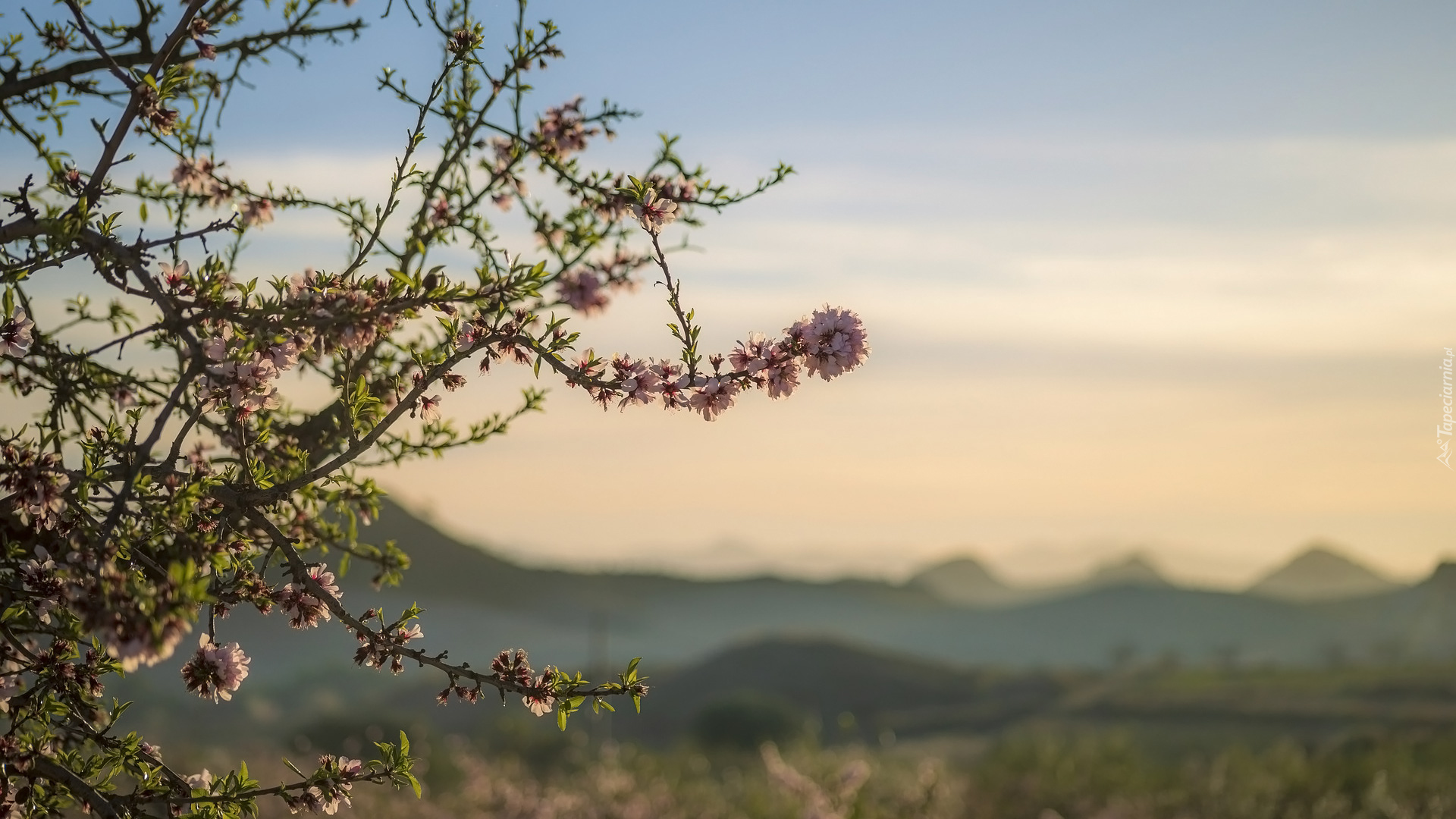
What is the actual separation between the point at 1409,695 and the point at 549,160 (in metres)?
27.3

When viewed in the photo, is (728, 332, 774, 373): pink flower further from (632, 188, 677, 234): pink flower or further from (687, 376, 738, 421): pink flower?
(632, 188, 677, 234): pink flower

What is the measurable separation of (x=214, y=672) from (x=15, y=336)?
4.14ft

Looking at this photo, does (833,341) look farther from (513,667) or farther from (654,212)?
(513,667)

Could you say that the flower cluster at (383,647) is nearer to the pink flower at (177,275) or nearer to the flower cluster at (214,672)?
the flower cluster at (214,672)

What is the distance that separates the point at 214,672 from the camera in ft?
9.55

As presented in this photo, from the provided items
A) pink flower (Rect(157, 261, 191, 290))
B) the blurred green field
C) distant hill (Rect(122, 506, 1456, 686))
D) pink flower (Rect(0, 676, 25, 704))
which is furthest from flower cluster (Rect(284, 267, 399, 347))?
distant hill (Rect(122, 506, 1456, 686))

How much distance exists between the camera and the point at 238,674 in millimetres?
2926

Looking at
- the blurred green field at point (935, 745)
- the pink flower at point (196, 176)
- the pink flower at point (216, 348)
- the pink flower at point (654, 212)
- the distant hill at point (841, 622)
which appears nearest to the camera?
the pink flower at point (216, 348)

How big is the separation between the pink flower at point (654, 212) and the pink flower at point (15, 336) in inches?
73.3

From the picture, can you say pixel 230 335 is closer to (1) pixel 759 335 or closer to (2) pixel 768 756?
(1) pixel 759 335

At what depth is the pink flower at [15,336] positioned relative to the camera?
10.8 ft

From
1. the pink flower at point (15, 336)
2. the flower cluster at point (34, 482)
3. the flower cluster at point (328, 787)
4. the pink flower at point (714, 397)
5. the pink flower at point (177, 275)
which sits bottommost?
the flower cluster at point (328, 787)

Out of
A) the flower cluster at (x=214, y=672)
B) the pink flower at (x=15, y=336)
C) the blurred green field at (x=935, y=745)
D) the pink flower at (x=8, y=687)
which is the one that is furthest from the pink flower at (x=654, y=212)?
the blurred green field at (x=935, y=745)

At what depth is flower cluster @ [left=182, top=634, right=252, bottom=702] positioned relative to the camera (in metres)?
2.91
